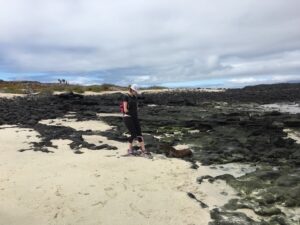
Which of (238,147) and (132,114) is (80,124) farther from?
(238,147)

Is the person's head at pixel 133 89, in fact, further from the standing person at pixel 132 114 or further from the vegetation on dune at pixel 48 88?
the vegetation on dune at pixel 48 88

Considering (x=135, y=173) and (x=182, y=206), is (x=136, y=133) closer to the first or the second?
(x=135, y=173)

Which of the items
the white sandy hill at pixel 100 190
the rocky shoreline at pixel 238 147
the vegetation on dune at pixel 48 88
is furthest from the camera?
the vegetation on dune at pixel 48 88

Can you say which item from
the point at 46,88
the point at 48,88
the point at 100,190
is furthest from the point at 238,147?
the point at 46,88

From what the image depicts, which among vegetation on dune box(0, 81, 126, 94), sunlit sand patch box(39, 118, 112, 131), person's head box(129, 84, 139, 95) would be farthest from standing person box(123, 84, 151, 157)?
vegetation on dune box(0, 81, 126, 94)

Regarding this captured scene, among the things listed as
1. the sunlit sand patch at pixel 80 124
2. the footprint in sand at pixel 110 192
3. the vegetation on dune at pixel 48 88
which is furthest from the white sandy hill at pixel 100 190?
the vegetation on dune at pixel 48 88

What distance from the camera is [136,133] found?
14.1 metres

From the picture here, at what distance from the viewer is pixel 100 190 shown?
9.95 metres

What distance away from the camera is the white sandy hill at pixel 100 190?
843 cm

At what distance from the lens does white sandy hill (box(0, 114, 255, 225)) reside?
332 inches

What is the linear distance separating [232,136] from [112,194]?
886 centimetres

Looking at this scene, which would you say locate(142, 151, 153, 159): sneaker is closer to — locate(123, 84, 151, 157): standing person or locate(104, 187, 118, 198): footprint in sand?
locate(123, 84, 151, 157): standing person

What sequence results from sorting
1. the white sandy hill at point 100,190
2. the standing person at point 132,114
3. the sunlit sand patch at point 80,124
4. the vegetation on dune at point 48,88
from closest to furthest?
the white sandy hill at point 100,190, the standing person at point 132,114, the sunlit sand patch at point 80,124, the vegetation on dune at point 48,88

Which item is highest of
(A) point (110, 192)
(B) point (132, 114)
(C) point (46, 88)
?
(B) point (132, 114)
